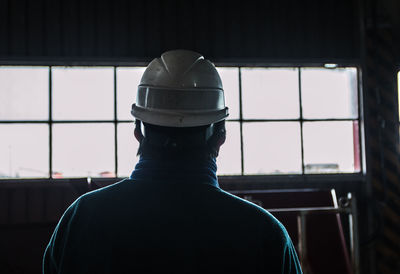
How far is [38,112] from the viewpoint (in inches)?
148

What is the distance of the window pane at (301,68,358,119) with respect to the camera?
4.02 m

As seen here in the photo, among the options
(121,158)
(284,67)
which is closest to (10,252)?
(121,158)

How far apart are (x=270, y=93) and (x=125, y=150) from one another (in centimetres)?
143

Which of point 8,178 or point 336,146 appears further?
point 336,146

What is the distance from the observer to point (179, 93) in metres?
1.06

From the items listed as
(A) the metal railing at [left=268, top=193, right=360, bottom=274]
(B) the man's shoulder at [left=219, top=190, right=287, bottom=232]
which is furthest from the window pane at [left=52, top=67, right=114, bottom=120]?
(B) the man's shoulder at [left=219, top=190, right=287, bottom=232]

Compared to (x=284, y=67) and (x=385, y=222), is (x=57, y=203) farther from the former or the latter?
(x=385, y=222)

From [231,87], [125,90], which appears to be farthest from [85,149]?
[231,87]

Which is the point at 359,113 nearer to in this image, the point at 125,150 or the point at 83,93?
the point at 125,150

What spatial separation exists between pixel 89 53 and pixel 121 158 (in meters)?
0.97

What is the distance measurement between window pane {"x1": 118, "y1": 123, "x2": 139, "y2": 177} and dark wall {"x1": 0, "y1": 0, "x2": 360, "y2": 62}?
64 cm

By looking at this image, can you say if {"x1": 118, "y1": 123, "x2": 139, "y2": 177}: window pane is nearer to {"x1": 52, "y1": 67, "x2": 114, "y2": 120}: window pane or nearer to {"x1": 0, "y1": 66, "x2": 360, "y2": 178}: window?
{"x1": 0, "y1": 66, "x2": 360, "y2": 178}: window

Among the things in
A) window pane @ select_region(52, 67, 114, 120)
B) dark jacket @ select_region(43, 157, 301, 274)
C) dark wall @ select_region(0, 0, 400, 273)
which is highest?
dark wall @ select_region(0, 0, 400, 273)

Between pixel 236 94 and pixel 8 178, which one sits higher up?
pixel 236 94
